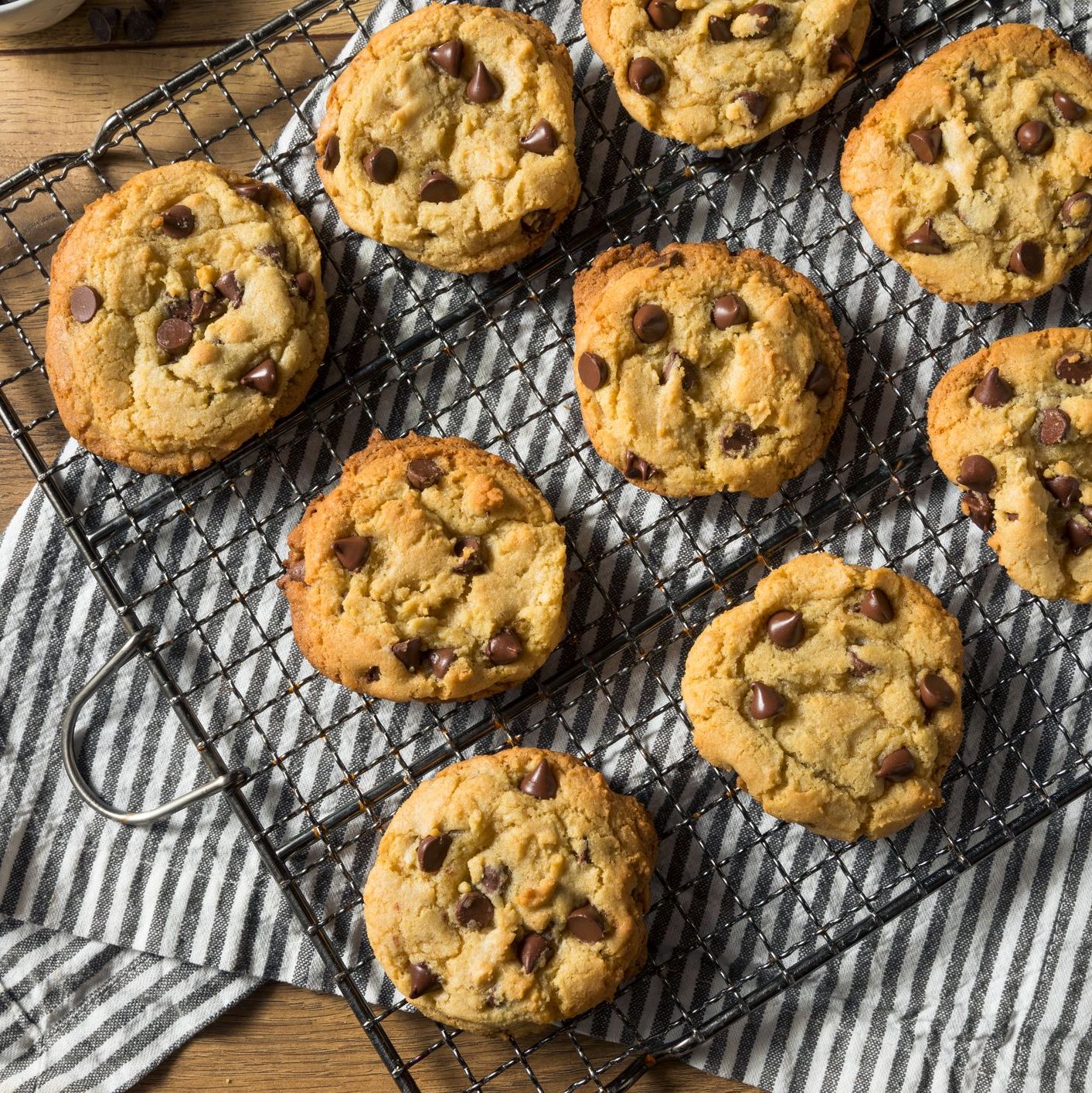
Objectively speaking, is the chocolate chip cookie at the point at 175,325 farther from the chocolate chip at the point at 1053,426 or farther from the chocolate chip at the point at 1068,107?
the chocolate chip at the point at 1068,107

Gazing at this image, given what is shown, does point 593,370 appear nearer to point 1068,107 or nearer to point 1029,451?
point 1029,451

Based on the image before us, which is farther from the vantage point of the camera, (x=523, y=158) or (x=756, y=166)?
(x=756, y=166)

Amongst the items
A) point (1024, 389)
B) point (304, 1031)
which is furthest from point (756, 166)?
point (304, 1031)

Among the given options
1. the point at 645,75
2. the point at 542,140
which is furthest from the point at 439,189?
the point at 645,75

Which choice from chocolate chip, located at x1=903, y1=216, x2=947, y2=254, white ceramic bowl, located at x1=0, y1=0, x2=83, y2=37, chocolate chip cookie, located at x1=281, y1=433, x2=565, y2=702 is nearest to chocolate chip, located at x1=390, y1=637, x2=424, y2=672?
chocolate chip cookie, located at x1=281, y1=433, x2=565, y2=702

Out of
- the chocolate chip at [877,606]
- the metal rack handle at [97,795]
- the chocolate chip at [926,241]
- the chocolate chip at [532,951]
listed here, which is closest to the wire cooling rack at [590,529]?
the metal rack handle at [97,795]

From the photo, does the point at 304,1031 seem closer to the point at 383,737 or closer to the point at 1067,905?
the point at 383,737

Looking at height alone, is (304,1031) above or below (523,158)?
below
